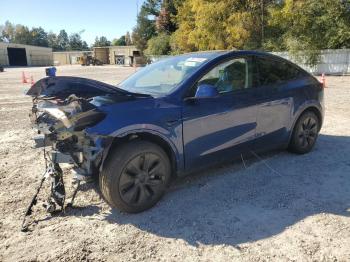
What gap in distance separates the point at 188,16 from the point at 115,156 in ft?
122

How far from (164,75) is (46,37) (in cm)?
16690

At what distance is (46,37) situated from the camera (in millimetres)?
157125

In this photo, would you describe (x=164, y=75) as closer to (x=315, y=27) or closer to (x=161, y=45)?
(x=315, y=27)

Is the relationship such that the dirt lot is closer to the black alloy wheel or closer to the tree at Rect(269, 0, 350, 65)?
the black alloy wheel

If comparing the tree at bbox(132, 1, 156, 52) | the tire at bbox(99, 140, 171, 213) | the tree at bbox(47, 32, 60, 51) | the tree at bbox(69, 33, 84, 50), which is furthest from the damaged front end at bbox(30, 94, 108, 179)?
the tree at bbox(47, 32, 60, 51)

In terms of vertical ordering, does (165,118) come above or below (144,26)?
below

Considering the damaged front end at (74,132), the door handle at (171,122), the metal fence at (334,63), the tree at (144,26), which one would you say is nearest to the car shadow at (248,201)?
the damaged front end at (74,132)

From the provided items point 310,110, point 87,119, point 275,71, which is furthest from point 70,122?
point 310,110

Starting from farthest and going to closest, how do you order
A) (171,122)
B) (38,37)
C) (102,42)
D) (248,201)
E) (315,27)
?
(38,37) → (102,42) → (315,27) → (248,201) → (171,122)

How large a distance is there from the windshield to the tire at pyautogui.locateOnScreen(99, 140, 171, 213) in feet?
2.50

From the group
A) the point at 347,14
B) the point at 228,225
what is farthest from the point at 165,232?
the point at 347,14

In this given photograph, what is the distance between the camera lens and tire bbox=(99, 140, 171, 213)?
3682 millimetres

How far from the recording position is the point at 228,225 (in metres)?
3.64

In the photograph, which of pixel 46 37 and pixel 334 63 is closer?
pixel 334 63
